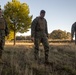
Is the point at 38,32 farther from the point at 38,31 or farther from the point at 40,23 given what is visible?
the point at 40,23

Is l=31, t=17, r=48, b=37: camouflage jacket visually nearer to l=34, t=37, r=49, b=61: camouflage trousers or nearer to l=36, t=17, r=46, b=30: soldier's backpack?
l=36, t=17, r=46, b=30: soldier's backpack

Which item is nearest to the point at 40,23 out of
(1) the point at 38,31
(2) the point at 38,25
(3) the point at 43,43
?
(2) the point at 38,25

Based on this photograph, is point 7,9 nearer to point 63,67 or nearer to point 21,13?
point 21,13

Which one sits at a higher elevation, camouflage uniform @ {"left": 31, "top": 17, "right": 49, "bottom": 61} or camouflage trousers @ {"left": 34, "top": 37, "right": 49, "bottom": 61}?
camouflage uniform @ {"left": 31, "top": 17, "right": 49, "bottom": 61}

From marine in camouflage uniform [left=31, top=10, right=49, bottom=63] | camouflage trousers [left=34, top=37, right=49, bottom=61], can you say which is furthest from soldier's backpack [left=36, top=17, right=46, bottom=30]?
camouflage trousers [left=34, top=37, right=49, bottom=61]

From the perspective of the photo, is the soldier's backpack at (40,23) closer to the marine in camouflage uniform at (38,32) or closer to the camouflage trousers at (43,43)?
the marine in camouflage uniform at (38,32)

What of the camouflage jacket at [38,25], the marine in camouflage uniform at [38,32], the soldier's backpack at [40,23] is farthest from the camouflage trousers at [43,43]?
the soldier's backpack at [40,23]

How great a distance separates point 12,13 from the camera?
127 feet

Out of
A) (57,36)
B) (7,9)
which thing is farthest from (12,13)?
(57,36)

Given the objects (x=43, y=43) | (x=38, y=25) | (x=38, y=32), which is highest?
(x=38, y=25)

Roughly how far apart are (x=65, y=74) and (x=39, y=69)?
849 mm

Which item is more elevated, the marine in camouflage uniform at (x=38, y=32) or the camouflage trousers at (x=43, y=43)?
the marine in camouflage uniform at (x=38, y=32)

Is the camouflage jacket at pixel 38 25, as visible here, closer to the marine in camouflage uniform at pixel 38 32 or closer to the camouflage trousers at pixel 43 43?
the marine in camouflage uniform at pixel 38 32

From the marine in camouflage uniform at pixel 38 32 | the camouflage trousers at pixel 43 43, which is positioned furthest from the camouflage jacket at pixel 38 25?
the camouflage trousers at pixel 43 43
